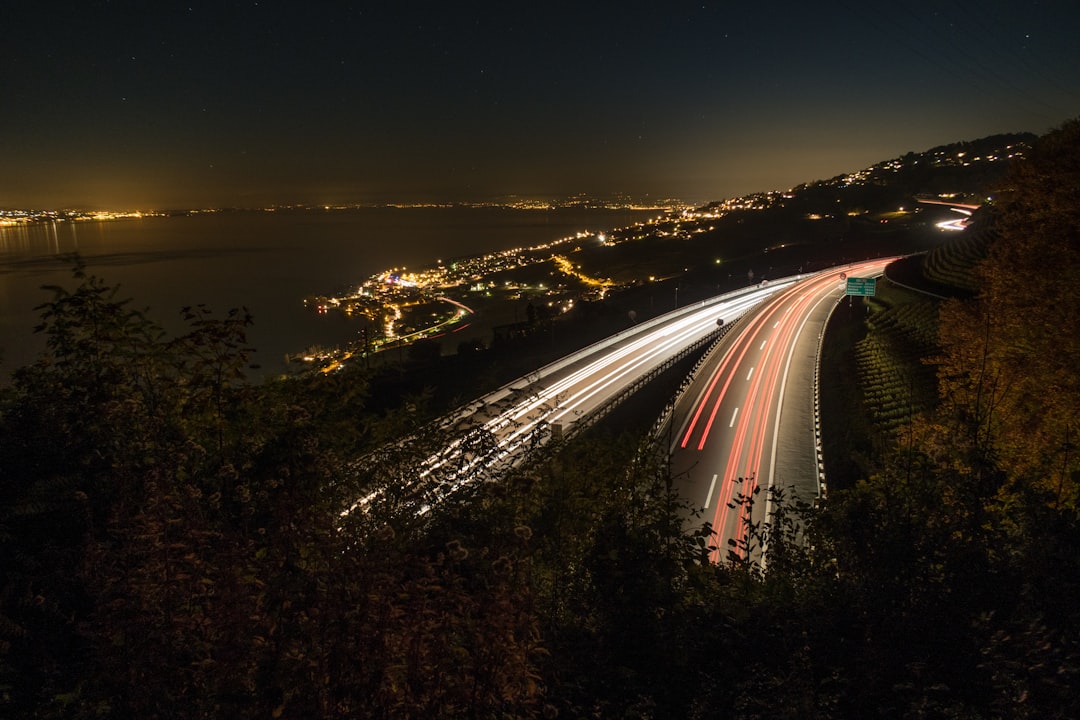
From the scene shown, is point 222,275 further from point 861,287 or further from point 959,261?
point 959,261

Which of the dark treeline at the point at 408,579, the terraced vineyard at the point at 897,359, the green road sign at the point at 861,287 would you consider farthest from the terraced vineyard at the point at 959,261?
the dark treeline at the point at 408,579

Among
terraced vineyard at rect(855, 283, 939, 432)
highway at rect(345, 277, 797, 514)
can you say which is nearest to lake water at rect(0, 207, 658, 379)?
highway at rect(345, 277, 797, 514)

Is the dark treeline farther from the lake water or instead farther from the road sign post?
the road sign post

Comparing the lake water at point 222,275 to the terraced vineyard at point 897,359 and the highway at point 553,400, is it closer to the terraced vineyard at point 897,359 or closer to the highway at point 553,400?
the highway at point 553,400

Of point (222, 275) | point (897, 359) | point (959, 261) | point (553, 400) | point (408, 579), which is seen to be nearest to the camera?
point (408, 579)

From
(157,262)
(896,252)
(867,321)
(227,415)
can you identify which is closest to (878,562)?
(227,415)

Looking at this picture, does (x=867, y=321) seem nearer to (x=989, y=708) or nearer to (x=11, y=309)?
(x=989, y=708)

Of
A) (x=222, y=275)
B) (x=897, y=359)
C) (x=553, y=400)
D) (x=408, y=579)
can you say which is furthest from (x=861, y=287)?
(x=222, y=275)
